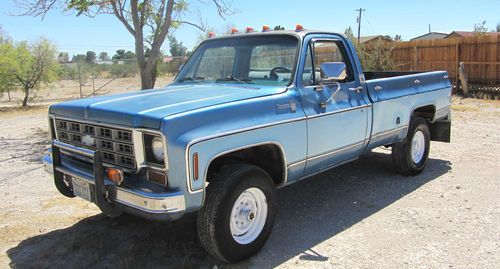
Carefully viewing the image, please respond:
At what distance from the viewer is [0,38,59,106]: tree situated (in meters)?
16.7

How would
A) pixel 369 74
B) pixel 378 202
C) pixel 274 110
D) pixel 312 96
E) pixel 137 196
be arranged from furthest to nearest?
pixel 369 74
pixel 378 202
pixel 312 96
pixel 274 110
pixel 137 196

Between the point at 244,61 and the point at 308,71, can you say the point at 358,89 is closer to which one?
the point at 308,71

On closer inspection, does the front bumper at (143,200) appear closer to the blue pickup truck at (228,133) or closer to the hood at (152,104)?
the blue pickup truck at (228,133)

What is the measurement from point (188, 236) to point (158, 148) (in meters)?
1.44

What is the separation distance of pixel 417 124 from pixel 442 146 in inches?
96.6

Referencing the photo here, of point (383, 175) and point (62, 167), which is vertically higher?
point (62, 167)

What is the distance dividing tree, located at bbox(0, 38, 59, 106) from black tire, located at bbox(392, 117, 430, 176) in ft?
49.0

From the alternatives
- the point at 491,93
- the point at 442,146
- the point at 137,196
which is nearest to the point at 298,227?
the point at 137,196

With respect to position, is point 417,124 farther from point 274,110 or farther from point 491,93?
point 491,93

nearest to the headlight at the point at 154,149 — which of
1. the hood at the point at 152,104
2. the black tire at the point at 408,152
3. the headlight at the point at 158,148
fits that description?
the headlight at the point at 158,148

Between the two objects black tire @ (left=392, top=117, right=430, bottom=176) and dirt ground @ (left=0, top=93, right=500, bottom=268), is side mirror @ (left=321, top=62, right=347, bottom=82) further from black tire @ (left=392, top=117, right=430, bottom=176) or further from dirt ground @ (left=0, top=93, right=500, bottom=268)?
black tire @ (left=392, top=117, right=430, bottom=176)

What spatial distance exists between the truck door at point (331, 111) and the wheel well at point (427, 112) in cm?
179

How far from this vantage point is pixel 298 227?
15.5 ft

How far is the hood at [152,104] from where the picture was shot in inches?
133
